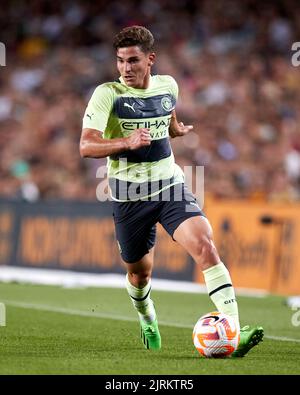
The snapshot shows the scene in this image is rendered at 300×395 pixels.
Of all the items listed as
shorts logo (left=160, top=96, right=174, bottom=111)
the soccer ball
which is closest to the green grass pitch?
the soccer ball

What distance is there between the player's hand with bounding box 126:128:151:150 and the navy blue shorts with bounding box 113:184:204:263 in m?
0.71

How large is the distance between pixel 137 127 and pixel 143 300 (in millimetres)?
1478

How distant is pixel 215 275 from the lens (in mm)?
7965

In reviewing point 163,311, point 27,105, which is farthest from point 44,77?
point 163,311

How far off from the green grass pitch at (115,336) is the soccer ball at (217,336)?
11cm

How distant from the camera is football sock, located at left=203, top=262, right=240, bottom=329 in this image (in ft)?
26.1

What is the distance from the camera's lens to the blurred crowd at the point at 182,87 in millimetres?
21391
